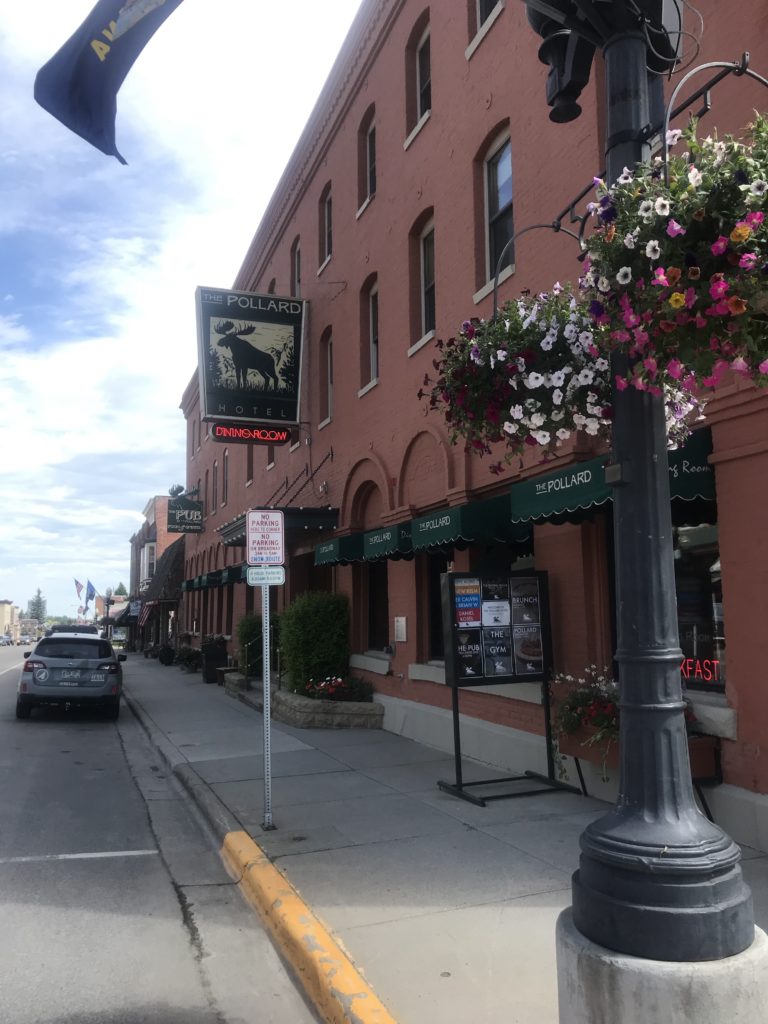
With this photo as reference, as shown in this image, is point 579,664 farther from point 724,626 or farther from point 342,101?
point 342,101

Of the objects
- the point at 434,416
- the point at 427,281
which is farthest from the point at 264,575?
the point at 427,281

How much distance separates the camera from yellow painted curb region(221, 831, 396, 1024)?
12.4 feet

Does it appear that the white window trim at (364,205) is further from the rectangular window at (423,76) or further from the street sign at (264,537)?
the street sign at (264,537)

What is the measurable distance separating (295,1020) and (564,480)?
454 centimetres

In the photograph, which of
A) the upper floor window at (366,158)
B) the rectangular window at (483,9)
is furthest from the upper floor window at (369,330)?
the rectangular window at (483,9)

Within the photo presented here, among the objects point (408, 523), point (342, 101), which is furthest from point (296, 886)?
point (342, 101)

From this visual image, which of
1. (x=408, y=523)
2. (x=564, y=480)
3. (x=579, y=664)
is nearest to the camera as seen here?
(x=564, y=480)

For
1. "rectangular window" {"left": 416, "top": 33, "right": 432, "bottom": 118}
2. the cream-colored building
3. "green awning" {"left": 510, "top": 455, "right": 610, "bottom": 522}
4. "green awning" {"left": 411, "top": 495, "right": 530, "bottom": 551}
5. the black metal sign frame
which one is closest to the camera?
"green awning" {"left": 510, "top": 455, "right": 610, "bottom": 522}

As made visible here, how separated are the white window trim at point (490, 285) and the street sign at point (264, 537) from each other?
13.6 feet

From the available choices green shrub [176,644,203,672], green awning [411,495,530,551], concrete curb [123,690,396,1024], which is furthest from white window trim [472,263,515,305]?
green shrub [176,644,203,672]

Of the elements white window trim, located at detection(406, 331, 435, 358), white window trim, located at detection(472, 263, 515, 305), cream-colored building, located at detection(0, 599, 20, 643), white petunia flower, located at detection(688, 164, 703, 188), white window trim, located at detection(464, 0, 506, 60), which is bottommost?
cream-colored building, located at detection(0, 599, 20, 643)

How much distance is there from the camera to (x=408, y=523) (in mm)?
11086

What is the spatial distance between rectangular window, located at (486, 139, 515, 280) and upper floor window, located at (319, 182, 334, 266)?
22.6 feet

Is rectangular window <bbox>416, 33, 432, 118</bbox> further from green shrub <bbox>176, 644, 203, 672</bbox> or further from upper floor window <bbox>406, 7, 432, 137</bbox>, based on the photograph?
green shrub <bbox>176, 644, 203, 672</bbox>
